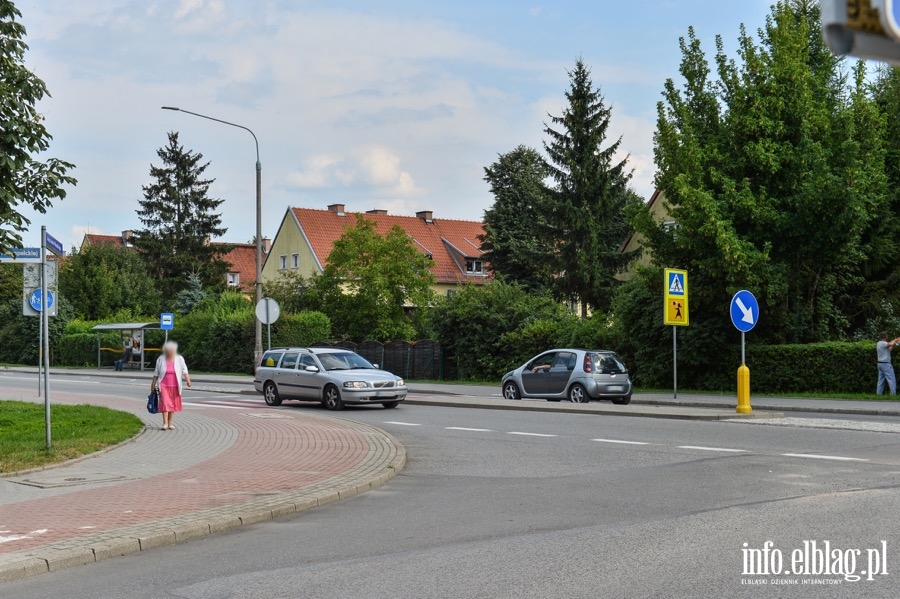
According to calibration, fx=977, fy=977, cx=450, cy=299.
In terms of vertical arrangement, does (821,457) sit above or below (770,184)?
below

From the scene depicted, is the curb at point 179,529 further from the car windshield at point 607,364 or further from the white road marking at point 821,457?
the car windshield at point 607,364

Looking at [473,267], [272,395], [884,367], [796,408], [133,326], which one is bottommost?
[796,408]

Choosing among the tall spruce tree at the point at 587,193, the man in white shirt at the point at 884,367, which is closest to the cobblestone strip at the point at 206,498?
the man in white shirt at the point at 884,367

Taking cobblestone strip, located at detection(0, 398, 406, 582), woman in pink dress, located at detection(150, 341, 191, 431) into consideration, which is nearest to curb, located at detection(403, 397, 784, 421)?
cobblestone strip, located at detection(0, 398, 406, 582)

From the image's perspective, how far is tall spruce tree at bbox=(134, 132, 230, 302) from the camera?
7275cm

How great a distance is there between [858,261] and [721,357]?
19.7 ft

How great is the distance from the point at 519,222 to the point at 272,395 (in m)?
35.3

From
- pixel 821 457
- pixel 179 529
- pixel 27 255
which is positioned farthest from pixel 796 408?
pixel 179 529

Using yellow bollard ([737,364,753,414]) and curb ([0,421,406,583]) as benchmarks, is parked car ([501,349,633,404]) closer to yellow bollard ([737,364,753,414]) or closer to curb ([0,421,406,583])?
yellow bollard ([737,364,753,414])

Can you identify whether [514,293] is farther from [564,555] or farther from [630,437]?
[564,555]

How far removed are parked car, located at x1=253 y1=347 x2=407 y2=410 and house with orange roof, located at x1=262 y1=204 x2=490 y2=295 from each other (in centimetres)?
4466

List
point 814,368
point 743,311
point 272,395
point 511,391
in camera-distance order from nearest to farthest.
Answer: point 743,311, point 272,395, point 511,391, point 814,368

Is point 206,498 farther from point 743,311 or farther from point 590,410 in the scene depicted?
point 743,311

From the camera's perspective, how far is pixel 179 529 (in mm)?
8211
